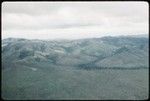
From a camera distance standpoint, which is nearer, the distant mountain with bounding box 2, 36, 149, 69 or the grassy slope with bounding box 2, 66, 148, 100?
the grassy slope with bounding box 2, 66, 148, 100

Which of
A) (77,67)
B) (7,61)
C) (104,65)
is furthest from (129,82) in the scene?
(7,61)

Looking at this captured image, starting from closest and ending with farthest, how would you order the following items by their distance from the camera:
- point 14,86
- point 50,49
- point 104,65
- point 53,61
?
point 14,86
point 104,65
point 53,61
point 50,49

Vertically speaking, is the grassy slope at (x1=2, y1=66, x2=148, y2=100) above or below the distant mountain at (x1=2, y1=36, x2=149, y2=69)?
above

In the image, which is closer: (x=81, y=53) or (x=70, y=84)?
(x=70, y=84)

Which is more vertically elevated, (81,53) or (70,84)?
(70,84)

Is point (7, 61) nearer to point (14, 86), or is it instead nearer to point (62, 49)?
point (14, 86)

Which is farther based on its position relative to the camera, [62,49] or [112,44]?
[112,44]

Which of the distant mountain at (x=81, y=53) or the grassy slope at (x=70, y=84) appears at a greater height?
the grassy slope at (x=70, y=84)

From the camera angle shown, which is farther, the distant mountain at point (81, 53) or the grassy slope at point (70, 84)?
the distant mountain at point (81, 53)
